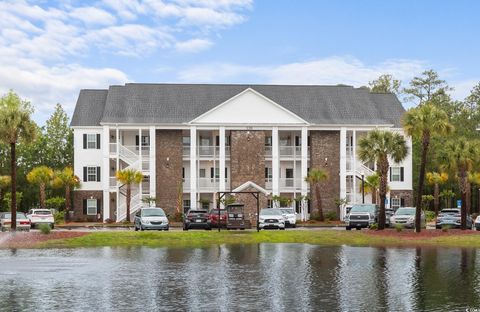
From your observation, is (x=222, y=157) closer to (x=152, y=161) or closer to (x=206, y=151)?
(x=206, y=151)

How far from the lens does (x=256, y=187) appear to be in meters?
70.9

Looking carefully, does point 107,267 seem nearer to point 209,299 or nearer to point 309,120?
point 209,299

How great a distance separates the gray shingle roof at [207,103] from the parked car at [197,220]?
19.5m

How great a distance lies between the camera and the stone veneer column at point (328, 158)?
7444 centimetres

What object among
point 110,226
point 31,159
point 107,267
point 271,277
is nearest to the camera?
point 271,277

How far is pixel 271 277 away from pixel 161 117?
49.3 m

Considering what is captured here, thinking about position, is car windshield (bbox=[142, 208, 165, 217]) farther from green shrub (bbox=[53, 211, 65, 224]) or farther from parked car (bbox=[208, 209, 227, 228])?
green shrub (bbox=[53, 211, 65, 224])

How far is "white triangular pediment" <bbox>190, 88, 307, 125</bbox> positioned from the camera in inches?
2840

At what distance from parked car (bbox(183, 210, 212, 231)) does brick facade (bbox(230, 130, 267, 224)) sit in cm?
1702

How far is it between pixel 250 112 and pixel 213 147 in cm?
513

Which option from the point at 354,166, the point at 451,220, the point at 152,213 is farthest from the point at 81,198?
the point at 451,220

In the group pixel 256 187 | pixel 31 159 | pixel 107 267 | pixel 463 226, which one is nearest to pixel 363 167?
pixel 256 187

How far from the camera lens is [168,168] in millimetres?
72875

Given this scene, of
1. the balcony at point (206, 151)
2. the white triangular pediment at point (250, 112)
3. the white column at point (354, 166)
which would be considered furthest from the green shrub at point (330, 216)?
the balcony at point (206, 151)
